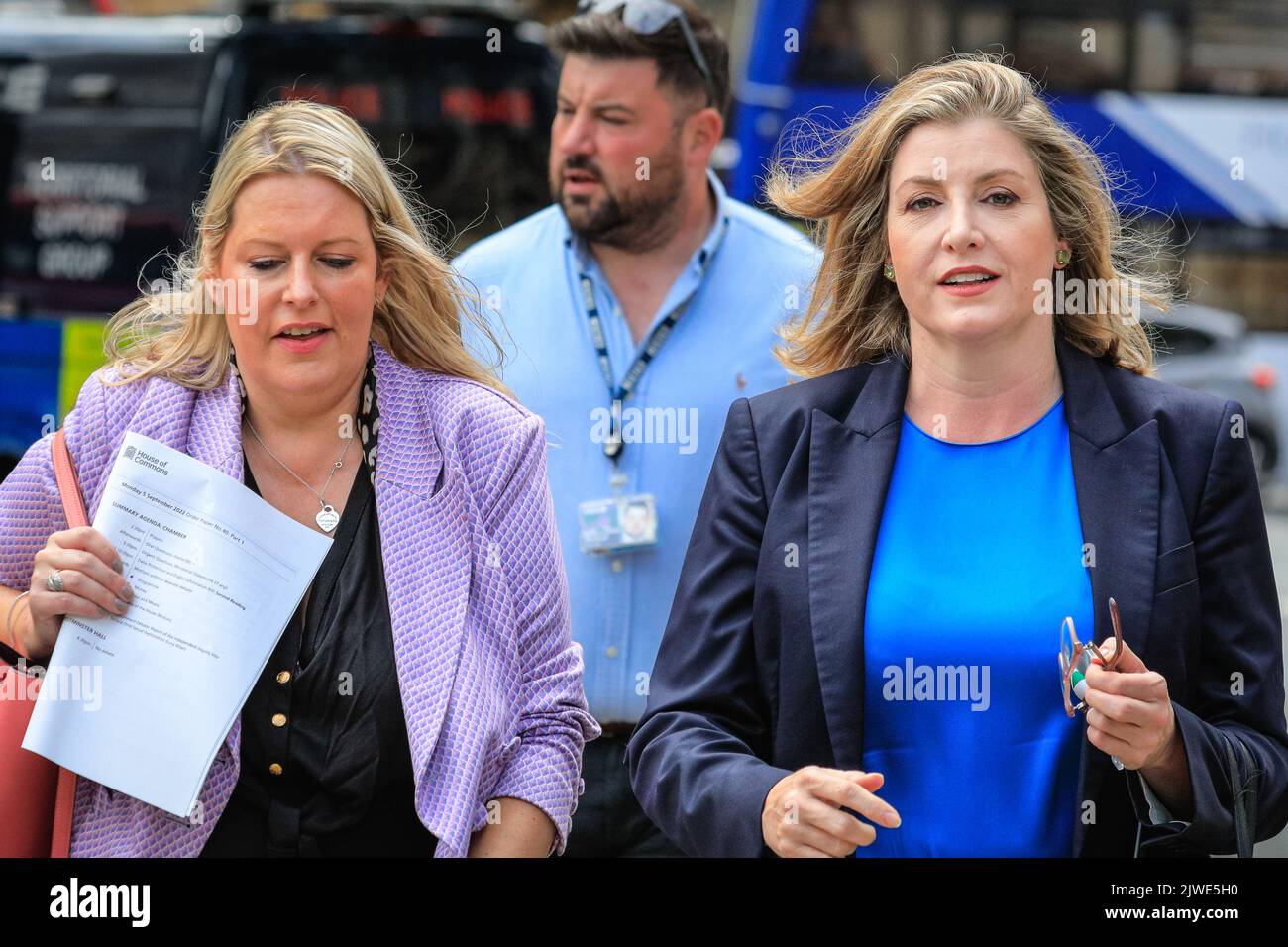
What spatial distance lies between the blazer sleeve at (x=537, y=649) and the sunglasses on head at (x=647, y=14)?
1778 millimetres

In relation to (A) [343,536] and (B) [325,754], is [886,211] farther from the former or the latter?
(B) [325,754]

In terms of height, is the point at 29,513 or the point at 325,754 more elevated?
the point at 29,513

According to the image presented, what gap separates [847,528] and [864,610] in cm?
13

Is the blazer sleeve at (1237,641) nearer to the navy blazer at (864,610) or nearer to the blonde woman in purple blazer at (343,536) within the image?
the navy blazer at (864,610)

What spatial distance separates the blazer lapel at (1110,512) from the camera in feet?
7.75

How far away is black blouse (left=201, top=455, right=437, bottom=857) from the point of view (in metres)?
2.46

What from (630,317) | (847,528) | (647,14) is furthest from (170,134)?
(847,528)

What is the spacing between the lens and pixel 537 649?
2.65 m

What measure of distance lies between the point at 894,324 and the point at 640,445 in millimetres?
1141

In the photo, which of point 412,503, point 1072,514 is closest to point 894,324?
point 1072,514

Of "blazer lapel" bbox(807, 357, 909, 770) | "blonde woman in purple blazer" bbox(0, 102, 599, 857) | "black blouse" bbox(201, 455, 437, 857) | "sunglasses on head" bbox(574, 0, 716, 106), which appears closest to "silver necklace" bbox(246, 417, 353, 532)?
"blonde woman in purple blazer" bbox(0, 102, 599, 857)

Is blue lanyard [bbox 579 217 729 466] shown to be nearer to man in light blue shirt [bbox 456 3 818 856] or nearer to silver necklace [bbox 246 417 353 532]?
man in light blue shirt [bbox 456 3 818 856]
